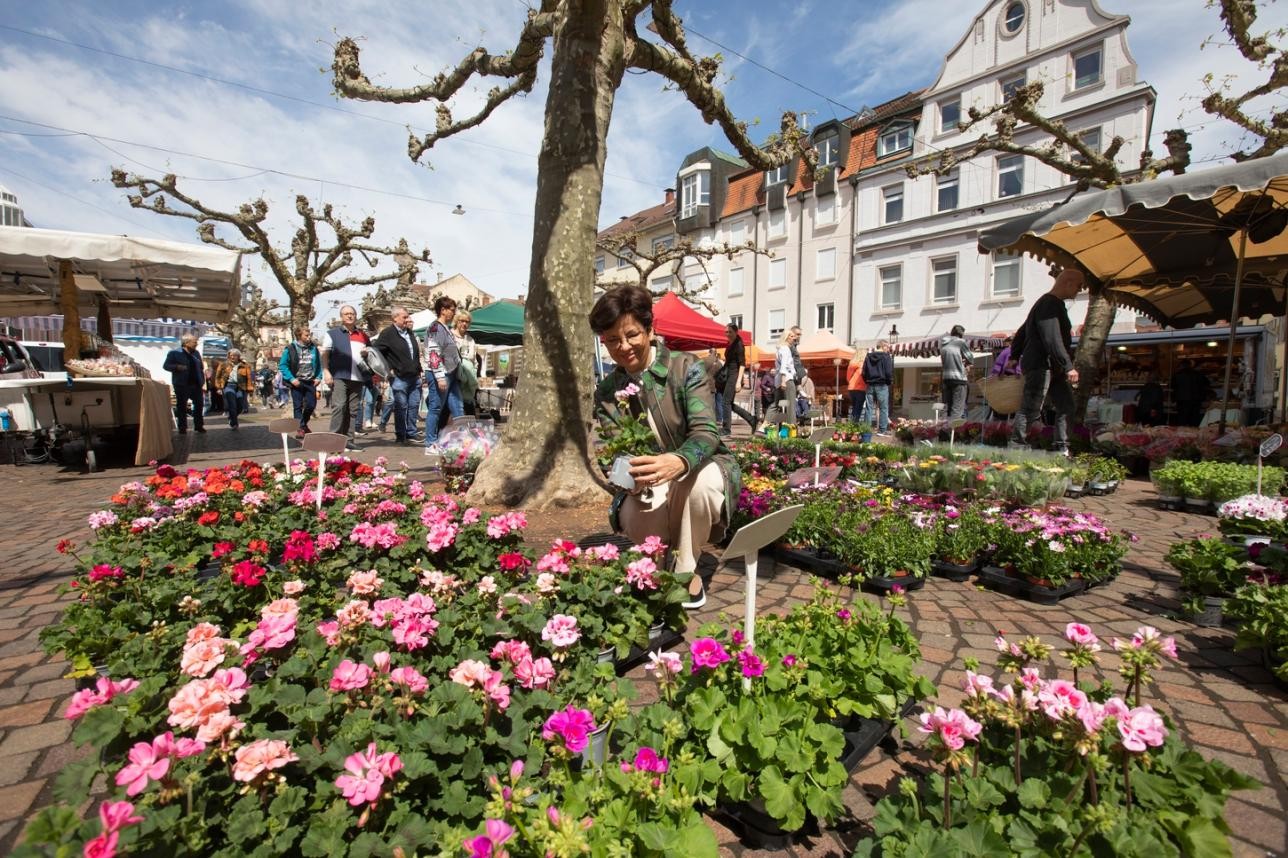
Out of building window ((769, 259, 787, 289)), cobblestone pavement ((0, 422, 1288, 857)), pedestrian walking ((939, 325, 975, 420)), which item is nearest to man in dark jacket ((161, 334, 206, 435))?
cobblestone pavement ((0, 422, 1288, 857))

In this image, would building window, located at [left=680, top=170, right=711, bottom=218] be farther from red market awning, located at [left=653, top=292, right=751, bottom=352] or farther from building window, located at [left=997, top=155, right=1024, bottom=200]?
red market awning, located at [left=653, top=292, right=751, bottom=352]

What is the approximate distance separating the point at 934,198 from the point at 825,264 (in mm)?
5308

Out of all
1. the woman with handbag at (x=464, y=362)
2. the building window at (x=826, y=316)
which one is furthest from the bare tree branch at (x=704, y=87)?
the building window at (x=826, y=316)

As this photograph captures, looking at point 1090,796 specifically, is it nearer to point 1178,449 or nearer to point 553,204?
point 553,204

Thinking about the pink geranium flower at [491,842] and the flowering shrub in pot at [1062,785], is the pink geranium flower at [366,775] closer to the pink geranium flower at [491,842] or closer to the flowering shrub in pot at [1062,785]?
the pink geranium flower at [491,842]

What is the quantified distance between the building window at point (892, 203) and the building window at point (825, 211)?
2.36 metres

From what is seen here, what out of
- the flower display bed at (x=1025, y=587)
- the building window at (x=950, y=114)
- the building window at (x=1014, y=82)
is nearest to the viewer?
the flower display bed at (x=1025, y=587)

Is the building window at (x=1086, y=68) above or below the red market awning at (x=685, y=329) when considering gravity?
above

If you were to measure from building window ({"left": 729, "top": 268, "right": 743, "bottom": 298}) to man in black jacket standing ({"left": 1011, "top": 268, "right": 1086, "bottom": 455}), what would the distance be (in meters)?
24.4

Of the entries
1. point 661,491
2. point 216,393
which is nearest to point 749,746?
point 661,491

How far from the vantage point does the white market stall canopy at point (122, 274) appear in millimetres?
6605

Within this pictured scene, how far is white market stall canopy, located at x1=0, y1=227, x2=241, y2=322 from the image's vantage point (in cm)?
661

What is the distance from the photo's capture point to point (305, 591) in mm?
2619

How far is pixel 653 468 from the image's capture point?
8.12ft
